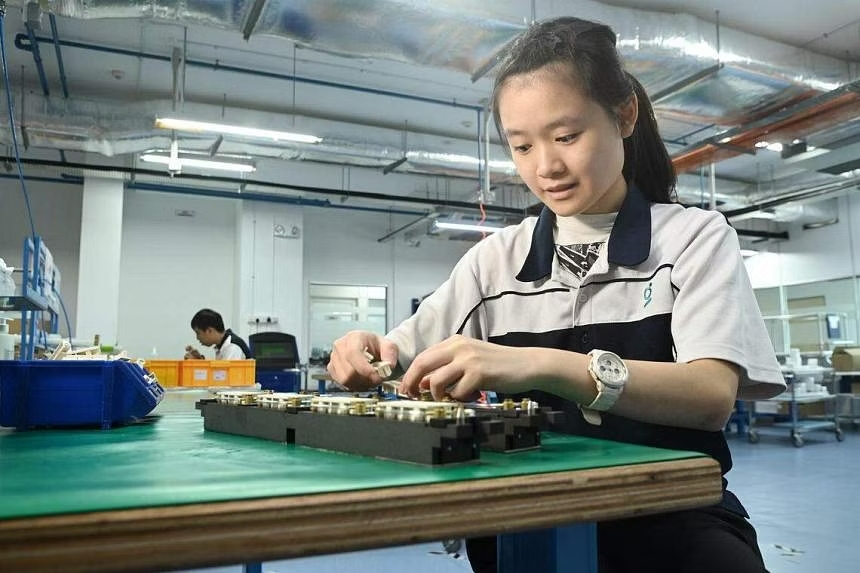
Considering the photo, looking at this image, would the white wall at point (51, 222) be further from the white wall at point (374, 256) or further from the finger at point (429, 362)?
the finger at point (429, 362)

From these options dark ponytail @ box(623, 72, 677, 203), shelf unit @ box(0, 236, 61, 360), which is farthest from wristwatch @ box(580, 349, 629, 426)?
shelf unit @ box(0, 236, 61, 360)

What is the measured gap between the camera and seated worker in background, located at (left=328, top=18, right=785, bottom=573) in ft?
2.36

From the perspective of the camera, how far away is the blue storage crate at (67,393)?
0.92 metres

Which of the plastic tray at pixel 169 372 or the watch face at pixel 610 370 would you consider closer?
the watch face at pixel 610 370

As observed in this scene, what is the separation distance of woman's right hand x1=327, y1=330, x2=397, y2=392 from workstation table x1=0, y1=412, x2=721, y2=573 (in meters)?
0.30

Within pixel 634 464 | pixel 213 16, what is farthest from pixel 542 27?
pixel 213 16

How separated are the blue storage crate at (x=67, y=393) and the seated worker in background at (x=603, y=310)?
334 mm

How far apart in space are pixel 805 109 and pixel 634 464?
18.2ft

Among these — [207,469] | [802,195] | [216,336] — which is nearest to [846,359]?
[802,195]

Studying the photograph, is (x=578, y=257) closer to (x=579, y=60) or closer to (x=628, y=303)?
(x=628, y=303)

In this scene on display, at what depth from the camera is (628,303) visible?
98 cm

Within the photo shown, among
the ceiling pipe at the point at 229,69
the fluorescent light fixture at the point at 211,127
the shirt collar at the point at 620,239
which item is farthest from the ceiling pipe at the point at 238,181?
the shirt collar at the point at 620,239

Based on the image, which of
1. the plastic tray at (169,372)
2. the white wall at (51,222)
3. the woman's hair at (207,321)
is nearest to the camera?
the plastic tray at (169,372)

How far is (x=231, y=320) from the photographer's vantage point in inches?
381
